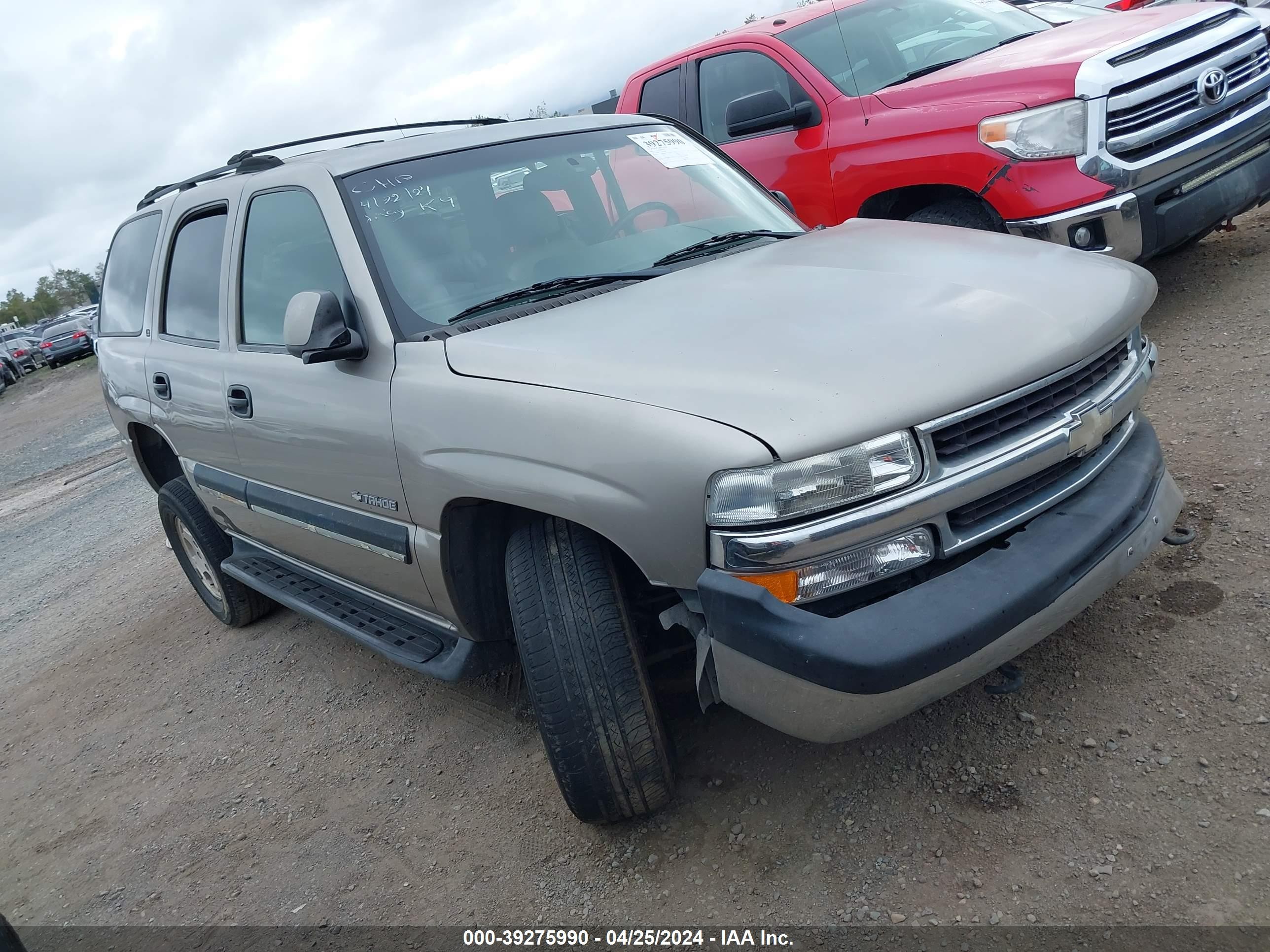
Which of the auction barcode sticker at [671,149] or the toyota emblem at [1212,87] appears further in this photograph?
the toyota emblem at [1212,87]

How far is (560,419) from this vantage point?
222cm

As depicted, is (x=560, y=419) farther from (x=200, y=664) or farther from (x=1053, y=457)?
(x=200, y=664)

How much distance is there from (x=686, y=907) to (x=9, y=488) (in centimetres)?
1077

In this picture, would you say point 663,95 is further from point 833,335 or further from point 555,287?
point 833,335

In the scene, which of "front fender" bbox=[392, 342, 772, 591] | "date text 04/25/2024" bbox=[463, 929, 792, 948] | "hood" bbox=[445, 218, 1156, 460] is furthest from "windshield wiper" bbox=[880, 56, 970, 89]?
"date text 04/25/2024" bbox=[463, 929, 792, 948]

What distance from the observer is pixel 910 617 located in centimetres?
196

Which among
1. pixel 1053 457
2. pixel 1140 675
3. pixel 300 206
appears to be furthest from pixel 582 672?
pixel 300 206

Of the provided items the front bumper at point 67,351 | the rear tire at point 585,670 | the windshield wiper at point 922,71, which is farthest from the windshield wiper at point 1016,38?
the front bumper at point 67,351

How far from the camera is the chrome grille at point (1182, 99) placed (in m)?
4.15

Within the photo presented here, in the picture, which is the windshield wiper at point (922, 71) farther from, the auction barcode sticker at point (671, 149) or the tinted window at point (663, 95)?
the auction barcode sticker at point (671, 149)

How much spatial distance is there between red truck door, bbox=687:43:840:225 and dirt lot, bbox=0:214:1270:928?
1.91 m

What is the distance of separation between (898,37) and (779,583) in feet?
14.2

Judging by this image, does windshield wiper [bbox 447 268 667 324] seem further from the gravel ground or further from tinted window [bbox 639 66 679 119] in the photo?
the gravel ground

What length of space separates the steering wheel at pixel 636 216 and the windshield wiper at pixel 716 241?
155 mm
